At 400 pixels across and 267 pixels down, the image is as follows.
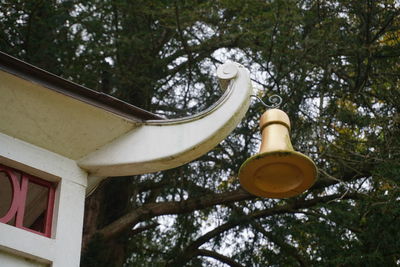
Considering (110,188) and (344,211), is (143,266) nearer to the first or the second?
(110,188)

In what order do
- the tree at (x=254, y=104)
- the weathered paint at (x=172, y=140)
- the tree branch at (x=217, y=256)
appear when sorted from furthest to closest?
the tree branch at (x=217, y=256)
the tree at (x=254, y=104)
the weathered paint at (x=172, y=140)

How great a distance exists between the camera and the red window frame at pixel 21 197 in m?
4.90

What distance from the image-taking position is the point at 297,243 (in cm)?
1140

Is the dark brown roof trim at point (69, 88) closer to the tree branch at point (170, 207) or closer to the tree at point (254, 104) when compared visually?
the tree at point (254, 104)

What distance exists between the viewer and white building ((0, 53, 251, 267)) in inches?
195

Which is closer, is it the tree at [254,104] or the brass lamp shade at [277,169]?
the brass lamp shade at [277,169]

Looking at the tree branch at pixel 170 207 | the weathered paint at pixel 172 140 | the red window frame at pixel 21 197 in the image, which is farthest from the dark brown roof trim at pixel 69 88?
the tree branch at pixel 170 207

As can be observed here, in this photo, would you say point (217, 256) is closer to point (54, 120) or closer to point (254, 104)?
point (254, 104)

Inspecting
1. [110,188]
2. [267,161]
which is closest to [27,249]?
[267,161]

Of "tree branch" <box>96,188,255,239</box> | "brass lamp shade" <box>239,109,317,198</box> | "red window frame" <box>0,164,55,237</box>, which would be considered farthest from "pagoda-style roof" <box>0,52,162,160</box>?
"tree branch" <box>96,188,255,239</box>

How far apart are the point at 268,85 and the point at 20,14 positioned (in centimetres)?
328

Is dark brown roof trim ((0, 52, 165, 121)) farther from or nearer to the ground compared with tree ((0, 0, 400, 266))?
nearer to the ground

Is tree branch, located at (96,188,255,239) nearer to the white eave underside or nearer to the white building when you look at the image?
the white building

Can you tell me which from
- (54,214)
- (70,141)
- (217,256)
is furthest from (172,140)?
(217,256)
